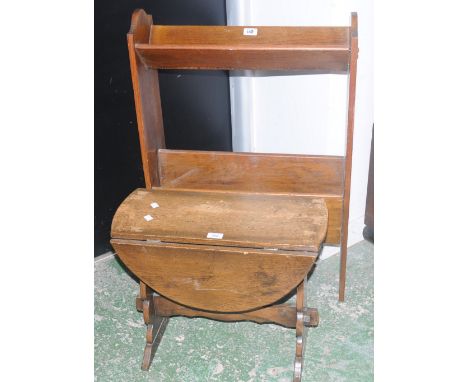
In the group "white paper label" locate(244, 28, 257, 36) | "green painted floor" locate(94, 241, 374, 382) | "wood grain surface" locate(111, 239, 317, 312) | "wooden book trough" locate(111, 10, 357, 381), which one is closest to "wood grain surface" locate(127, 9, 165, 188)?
"wooden book trough" locate(111, 10, 357, 381)

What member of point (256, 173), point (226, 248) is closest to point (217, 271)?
point (226, 248)

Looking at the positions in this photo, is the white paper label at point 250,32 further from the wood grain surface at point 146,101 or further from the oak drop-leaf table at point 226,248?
the oak drop-leaf table at point 226,248

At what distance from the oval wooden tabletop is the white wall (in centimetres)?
52

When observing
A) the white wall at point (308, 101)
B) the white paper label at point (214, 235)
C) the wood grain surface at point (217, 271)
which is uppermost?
the white wall at point (308, 101)

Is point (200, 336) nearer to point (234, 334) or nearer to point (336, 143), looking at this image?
point (234, 334)

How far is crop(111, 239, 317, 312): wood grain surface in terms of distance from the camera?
1909 millimetres

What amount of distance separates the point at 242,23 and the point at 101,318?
1575 mm

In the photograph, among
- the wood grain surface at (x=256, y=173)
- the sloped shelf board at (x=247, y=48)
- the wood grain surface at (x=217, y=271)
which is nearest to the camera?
the wood grain surface at (x=217, y=271)

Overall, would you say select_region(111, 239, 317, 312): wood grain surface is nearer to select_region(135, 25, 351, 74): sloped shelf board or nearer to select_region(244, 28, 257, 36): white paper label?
select_region(135, 25, 351, 74): sloped shelf board

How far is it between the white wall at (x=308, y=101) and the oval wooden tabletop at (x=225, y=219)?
20.4 inches

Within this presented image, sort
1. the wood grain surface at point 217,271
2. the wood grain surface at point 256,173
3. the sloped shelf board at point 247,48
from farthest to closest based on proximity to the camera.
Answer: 1. the wood grain surface at point 256,173
2. the sloped shelf board at point 247,48
3. the wood grain surface at point 217,271

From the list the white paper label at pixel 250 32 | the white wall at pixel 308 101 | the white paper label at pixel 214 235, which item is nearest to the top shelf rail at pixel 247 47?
the white paper label at pixel 250 32

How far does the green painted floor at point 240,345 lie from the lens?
87.2 inches

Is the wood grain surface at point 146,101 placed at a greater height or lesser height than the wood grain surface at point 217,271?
greater
